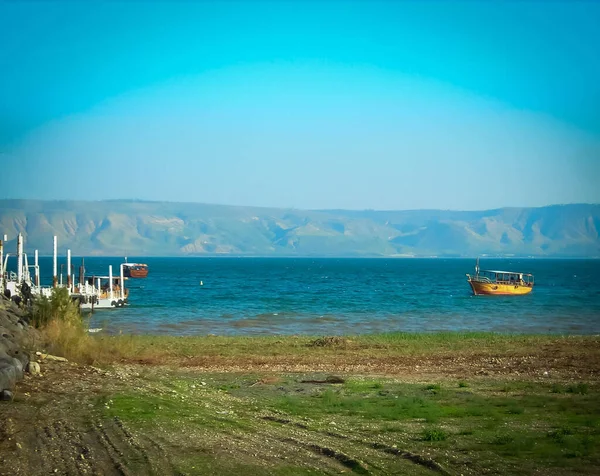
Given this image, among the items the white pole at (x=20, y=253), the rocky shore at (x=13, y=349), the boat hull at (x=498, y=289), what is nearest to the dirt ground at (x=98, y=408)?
the rocky shore at (x=13, y=349)

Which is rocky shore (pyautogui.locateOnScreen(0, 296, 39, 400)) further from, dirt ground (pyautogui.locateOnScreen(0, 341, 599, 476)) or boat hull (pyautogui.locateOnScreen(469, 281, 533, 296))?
boat hull (pyautogui.locateOnScreen(469, 281, 533, 296))

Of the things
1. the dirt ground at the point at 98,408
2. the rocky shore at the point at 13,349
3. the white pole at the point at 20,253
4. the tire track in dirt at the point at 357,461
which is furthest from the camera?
the white pole at the point at 20,253

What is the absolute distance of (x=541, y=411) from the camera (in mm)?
15109

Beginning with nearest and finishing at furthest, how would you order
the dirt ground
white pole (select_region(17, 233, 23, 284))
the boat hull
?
the dirt ground, white pole (select_region(17, 233, 23, 284)), the boat hull

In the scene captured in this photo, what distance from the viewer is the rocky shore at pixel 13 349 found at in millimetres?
15812

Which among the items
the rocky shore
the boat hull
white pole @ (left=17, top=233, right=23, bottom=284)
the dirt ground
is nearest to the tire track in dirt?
the dirt ground

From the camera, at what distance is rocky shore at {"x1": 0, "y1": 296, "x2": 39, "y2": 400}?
1581 cm

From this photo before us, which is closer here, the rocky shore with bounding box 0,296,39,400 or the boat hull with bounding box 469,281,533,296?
the rocky shore with bounding box 0,296,39,400

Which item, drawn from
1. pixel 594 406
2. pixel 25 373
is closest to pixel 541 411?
pixel 594 406

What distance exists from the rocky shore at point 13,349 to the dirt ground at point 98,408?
0.31m

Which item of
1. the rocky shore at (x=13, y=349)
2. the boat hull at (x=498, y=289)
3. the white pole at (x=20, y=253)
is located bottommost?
the boat hull at (x=498, y=289)

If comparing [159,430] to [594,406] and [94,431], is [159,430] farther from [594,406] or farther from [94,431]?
[594,406]

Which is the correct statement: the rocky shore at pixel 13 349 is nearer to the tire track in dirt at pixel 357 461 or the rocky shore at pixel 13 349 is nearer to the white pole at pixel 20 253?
the tire track in dirt at pixel 357 461

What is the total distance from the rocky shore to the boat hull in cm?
6282
